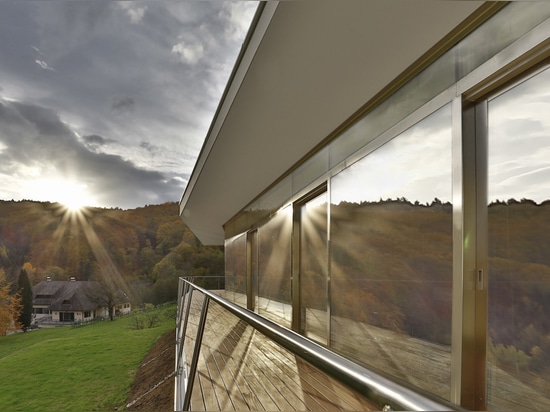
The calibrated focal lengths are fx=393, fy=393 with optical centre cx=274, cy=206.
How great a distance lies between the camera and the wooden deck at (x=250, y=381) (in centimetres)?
257

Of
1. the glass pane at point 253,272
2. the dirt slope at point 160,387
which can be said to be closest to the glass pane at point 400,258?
the dirt slope at point 160,387

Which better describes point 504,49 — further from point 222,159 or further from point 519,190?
point 222,159

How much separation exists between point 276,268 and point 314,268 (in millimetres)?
2005

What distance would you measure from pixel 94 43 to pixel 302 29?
1779 inches

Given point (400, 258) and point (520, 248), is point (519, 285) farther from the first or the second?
point (400, 258)

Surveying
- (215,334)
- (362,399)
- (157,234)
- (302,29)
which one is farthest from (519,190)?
(157,234)

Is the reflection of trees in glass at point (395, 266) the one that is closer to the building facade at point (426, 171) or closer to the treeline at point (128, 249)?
the building facade at point (426, 171)

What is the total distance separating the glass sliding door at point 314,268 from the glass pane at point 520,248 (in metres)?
2.54

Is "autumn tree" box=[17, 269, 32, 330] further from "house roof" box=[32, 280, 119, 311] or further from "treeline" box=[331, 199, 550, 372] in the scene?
"treeline" box=[331, 199, 550, 372]

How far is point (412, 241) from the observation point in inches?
121

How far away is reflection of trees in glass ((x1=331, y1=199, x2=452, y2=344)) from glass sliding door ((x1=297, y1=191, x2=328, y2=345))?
1.17ft

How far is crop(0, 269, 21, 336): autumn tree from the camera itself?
101 feet

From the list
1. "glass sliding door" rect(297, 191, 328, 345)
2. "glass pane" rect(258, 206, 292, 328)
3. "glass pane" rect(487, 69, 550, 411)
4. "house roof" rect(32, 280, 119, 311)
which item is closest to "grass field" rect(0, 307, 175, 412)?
"house roof" rect(32, 280, 119, 311)

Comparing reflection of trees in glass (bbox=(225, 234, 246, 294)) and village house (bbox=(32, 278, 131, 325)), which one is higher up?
reflection of trees in glass (bbox=(225, 234, 246, 294))
